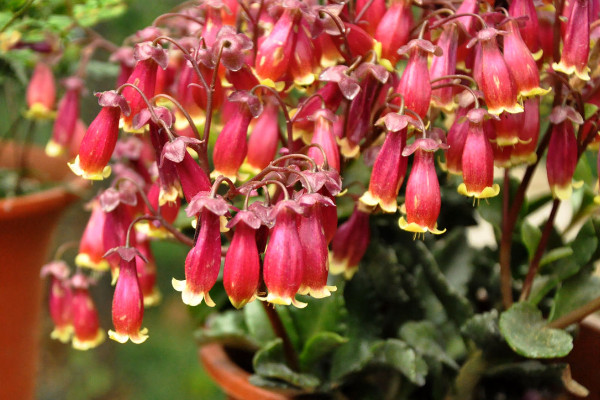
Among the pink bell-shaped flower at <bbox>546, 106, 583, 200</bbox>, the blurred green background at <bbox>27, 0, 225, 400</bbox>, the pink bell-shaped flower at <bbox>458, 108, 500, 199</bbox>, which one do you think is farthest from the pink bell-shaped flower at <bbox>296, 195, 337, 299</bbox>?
the blurred green background at <bbox>27, 0, 225, 400</bbox>

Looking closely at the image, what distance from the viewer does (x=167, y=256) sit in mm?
1589

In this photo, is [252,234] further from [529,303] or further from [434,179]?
[529,303]

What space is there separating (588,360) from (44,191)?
0.60 m

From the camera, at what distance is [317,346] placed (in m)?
0.56

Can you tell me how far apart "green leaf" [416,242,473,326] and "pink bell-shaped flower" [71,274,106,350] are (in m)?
0.31

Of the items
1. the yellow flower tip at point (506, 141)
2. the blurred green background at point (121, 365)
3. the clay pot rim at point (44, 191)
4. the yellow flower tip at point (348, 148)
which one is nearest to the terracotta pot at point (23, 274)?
the clay pot rim at point (44, 191)

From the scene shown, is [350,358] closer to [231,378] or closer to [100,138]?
[231,378]

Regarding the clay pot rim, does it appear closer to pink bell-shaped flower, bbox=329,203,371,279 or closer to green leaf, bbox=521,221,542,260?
pink bell-shaped flower, bbox=329,203,371,279

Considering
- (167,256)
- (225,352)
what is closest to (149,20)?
(167,256)

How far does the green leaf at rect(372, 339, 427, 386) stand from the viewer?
0.53m

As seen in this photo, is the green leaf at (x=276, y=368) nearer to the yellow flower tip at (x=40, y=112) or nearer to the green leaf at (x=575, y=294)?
the green leaf at (x=575, y=294)

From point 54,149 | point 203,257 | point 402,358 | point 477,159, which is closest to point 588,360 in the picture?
point 402,358

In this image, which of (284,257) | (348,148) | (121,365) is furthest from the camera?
(121,365)

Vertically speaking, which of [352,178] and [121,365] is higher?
[352,178]
